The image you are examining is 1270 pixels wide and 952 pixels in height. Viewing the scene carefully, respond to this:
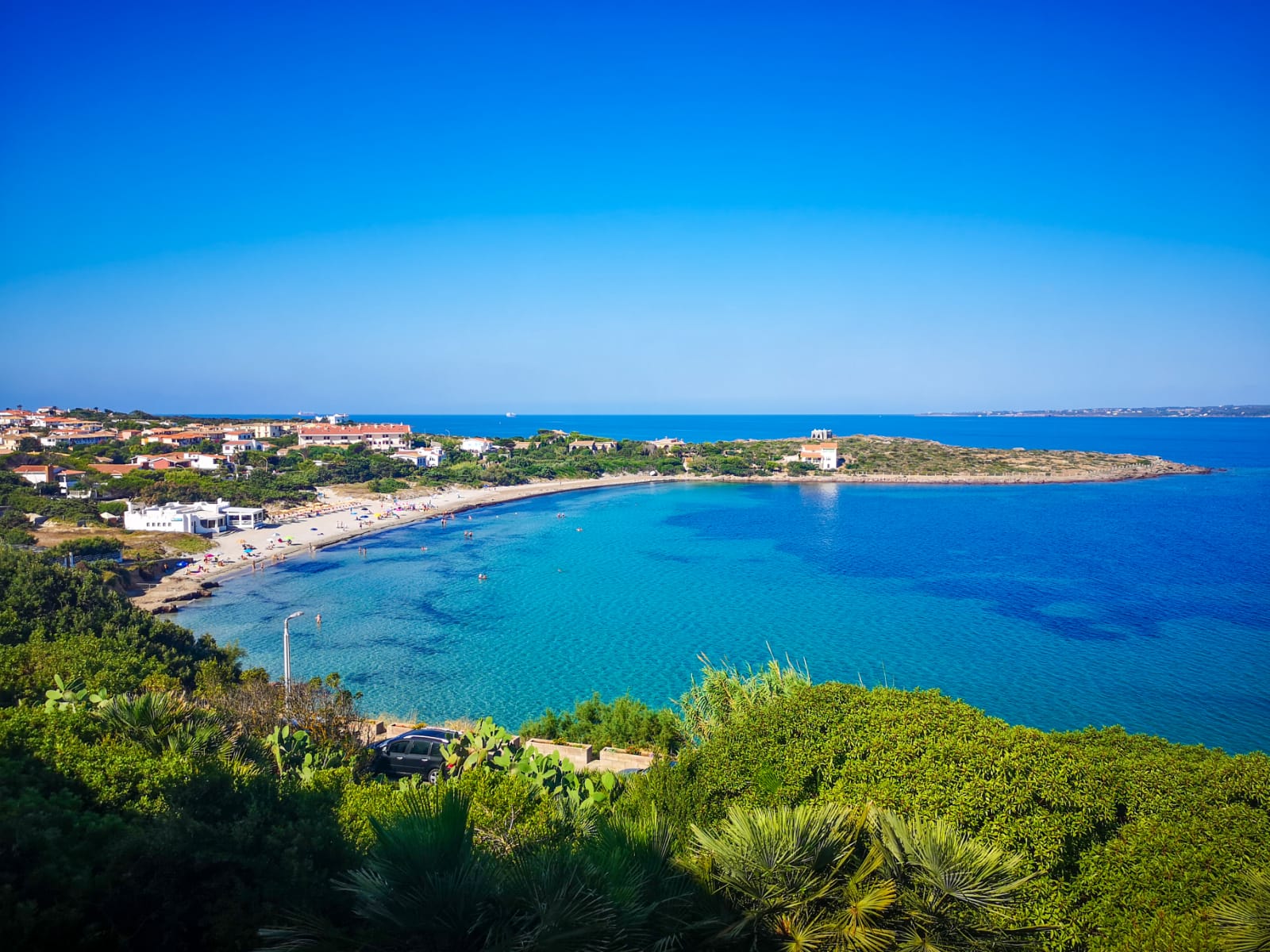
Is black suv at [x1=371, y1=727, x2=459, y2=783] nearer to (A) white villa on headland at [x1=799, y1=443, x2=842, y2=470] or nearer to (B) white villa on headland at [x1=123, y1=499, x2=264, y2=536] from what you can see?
(B) white villa on headland at [x1=123, y1=499, x2=264, y2=536]

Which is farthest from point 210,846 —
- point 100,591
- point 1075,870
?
point 100,591

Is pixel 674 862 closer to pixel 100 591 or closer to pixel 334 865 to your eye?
pixel 334 865

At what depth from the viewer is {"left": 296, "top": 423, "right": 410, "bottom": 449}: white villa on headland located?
8631cm

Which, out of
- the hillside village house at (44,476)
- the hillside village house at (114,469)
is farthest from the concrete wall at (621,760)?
the hillside village house at (114,469)

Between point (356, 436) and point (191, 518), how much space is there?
159 feet

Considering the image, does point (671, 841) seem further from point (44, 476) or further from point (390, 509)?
point (44, 476)

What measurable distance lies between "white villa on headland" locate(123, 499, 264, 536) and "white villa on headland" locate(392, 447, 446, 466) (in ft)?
103

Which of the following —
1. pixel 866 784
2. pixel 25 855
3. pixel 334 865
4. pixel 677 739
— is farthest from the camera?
pixel 677 739

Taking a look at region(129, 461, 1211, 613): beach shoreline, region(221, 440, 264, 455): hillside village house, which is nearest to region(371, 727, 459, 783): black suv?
region(129, 461, 1211, 613): beach shoreline

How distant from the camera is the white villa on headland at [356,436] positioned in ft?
283

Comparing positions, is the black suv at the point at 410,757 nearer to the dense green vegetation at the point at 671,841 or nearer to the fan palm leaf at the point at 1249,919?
the dense green vegetation at the point at 671,841

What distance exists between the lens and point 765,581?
118ft

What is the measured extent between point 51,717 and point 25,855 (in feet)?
10.9

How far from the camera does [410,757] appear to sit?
11914 millimetres
